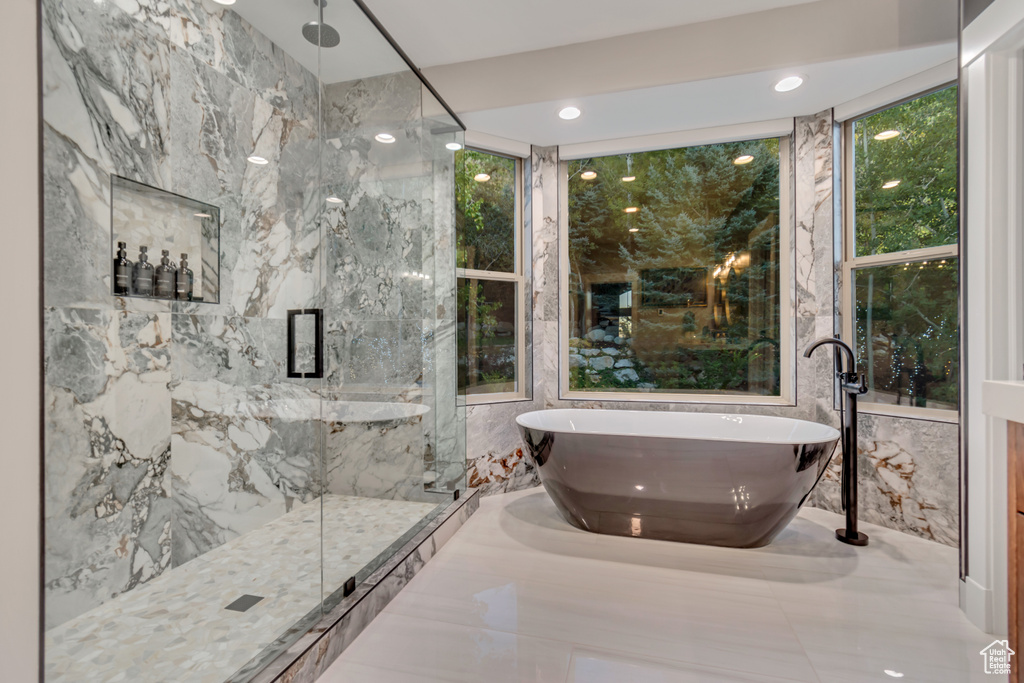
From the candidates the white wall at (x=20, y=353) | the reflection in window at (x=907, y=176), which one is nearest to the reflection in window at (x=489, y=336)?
the reflection in window at (x=907, y=176)

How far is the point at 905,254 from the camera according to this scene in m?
2.65

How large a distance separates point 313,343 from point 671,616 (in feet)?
5.68

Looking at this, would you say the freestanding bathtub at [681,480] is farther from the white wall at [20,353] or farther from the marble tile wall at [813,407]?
the white wall at [20,353]

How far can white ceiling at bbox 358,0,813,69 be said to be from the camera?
7.56 ft

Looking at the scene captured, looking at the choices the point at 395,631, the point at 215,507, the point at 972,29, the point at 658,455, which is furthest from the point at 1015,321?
the point at 215,507

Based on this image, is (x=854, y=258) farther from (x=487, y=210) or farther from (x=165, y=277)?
(x=165, y=277)

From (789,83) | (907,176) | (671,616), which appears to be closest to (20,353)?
(671,616)

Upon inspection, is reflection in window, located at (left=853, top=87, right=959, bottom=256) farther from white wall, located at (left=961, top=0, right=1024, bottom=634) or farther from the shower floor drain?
the shower floor drain

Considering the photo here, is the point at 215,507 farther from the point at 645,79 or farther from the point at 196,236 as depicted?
the point at 645,79

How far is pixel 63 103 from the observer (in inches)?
50.5

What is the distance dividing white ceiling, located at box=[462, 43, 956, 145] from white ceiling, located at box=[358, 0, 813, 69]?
0.97 feet

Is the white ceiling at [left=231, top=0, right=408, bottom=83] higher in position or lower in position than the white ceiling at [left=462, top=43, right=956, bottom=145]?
lower

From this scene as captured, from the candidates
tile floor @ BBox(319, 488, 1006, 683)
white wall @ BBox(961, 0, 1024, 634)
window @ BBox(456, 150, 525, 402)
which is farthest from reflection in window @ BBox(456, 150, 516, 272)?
white wall @ BBox(961, 0, 1024, 634)

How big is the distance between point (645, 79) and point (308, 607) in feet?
9.30
